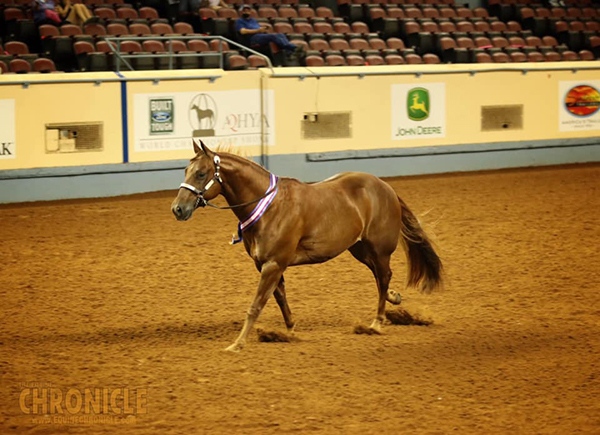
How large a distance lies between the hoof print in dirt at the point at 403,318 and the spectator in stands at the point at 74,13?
12.6m

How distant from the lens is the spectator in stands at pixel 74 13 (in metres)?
18.6

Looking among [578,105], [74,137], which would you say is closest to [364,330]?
[74,137]

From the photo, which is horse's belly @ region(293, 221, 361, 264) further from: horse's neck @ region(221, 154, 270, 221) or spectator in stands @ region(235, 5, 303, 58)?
spectator in stands @ region(235, 5, 303, 58)

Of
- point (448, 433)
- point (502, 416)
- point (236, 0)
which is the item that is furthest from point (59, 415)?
point (236, 0)

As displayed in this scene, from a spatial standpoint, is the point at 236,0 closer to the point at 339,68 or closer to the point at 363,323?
the point at 339,68

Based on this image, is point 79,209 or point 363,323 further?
point 79,209

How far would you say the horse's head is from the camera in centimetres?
713

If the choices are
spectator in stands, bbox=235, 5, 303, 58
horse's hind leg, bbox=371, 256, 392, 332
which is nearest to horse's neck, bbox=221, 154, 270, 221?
horse's hind leg, bbox=371, 256, 392, 332

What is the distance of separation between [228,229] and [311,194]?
5.83 metres

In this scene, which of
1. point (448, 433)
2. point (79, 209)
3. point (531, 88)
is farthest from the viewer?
point (531, 88)

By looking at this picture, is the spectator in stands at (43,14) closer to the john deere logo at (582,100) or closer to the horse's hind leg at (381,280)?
the john deere logo at (582,100)

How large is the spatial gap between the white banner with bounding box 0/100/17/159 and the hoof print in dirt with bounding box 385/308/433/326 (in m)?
8.98

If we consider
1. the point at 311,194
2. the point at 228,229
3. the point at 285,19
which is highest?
the point at 285,19

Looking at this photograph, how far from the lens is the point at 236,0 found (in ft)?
74.1
